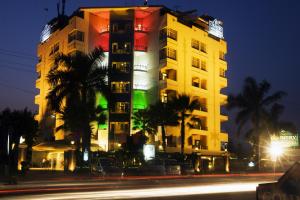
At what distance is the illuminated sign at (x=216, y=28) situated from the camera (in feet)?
254

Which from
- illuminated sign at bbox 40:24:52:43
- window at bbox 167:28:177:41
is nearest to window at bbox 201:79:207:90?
window at bbox 167:28:177:41

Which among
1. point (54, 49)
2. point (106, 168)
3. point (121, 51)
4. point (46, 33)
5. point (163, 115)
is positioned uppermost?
point (46, 33)

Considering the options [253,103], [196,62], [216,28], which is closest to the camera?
[253,103]

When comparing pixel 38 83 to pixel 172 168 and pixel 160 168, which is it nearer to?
pixel 172 168

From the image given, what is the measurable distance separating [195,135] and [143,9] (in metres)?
20.6

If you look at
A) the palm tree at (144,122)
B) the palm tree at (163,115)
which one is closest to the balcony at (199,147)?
the palm tree at (144,122)

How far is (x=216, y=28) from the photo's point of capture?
78875mm

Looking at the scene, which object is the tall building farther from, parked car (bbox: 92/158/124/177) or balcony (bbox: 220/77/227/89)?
parked car (bbox: 92/158/124/177)

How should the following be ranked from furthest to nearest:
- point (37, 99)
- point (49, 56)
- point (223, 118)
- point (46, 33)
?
point (46, 33) < point (37, 99) < point (49, 56) < point (223, 118)

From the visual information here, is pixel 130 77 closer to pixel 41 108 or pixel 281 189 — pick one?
pixel 41 108

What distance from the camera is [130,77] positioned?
68438 millimetres

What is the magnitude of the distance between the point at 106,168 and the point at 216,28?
49.6 m

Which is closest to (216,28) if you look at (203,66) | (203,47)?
(203,47)

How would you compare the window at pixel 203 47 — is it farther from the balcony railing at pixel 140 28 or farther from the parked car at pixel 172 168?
the parked car at pixel 172 168
